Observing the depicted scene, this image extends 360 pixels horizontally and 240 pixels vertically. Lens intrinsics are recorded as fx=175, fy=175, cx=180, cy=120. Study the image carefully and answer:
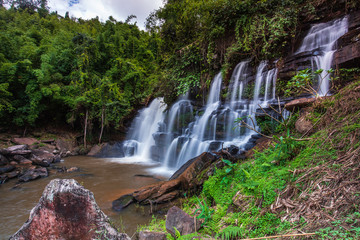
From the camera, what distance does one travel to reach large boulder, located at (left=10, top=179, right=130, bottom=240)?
184 centimetres

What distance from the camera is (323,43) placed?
7098 mm

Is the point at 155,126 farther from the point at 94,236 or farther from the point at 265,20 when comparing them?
the point at 94,236

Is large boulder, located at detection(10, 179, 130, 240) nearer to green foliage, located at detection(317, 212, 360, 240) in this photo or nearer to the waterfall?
green foliage, located at detection(317, 212, 360, 240)

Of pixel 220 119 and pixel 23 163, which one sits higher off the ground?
pixel 220 119

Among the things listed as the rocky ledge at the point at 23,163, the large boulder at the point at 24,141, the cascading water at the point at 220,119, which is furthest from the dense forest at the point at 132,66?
the rocky ledge at the point at 23,163

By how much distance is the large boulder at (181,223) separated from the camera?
2.31m

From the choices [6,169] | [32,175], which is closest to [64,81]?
[6,169]

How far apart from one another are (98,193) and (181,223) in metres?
4.33

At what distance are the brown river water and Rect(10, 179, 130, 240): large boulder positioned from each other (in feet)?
6.37

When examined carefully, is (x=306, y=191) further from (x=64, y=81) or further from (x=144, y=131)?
(x=64, y=81)

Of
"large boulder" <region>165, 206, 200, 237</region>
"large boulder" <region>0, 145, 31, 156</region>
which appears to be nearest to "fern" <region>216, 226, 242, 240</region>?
"large boulder" <region>165, 206, 200, 237</region>

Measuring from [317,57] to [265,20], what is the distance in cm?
280

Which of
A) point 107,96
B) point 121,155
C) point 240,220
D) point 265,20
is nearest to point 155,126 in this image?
point 121,155

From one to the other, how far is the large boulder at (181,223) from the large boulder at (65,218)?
62cm
